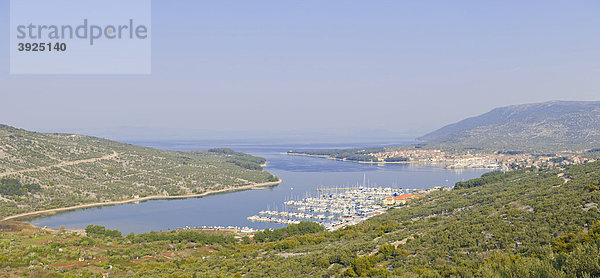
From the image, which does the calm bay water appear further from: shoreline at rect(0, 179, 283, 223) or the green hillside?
the green hillside

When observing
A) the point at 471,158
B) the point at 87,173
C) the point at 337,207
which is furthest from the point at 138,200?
the point at 471,158

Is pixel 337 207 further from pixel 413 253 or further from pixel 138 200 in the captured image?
pixel 413 253

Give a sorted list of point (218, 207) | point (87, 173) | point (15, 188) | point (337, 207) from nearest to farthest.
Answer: point (15, 188) < point (337, 207) < point (218, 207) < point (87, 173)

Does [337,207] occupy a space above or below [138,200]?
below

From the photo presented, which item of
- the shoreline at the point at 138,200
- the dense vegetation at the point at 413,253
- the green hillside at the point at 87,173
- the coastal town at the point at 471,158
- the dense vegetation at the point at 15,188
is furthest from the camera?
the coastal town at the point at 471,158

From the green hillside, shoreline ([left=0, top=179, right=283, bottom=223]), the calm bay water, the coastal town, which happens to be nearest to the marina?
the calm bay water

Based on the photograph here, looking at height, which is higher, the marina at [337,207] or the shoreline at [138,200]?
the shoreline at [138,200]

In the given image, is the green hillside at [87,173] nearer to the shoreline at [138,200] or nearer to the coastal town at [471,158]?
the shoreline at [138,200]

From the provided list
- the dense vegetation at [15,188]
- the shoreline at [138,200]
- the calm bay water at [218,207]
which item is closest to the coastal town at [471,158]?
the calm bay water at [218,207]
